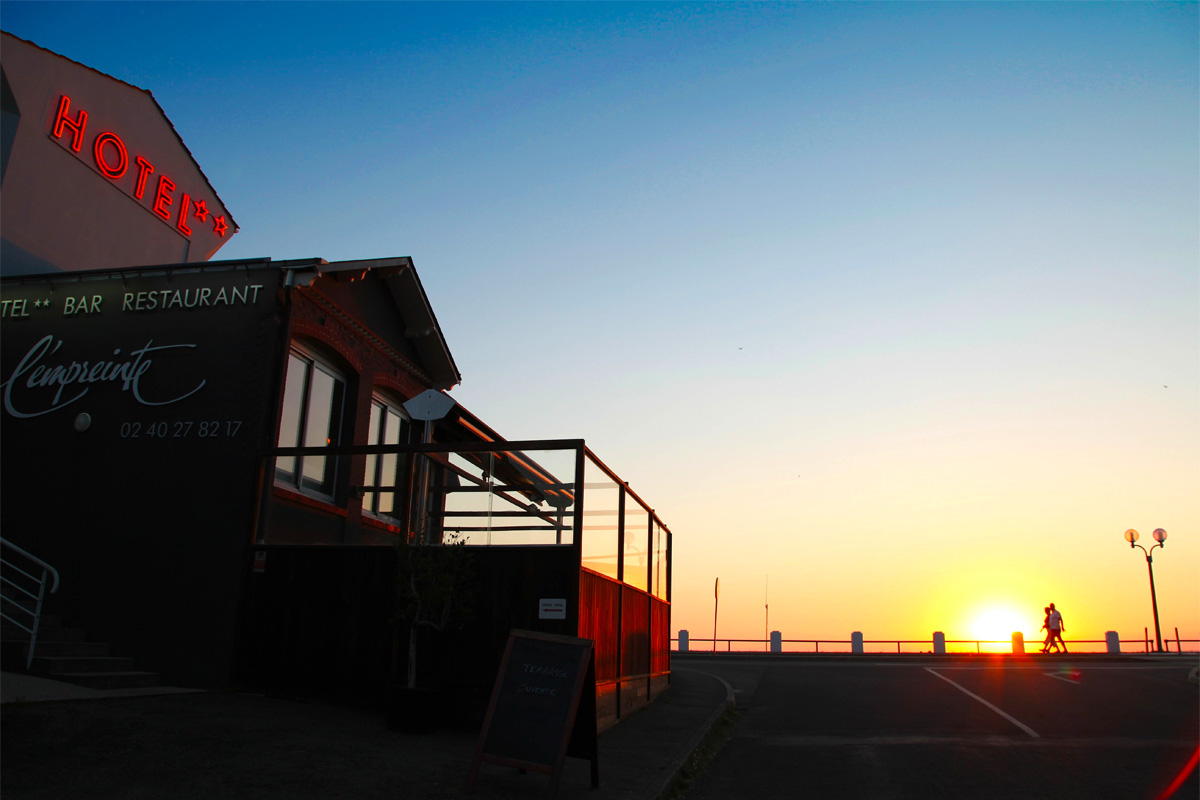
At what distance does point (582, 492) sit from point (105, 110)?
16.2 m

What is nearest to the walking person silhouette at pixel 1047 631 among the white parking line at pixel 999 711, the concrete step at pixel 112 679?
the white parking line at pixel 999 711

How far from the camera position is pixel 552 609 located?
1048cm

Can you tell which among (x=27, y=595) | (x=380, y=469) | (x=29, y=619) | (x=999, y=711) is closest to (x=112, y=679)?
(x=29, y=619)

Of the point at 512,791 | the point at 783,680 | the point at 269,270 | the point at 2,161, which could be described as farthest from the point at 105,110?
the point at 783,680

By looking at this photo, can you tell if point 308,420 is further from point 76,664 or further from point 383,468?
point 76,664

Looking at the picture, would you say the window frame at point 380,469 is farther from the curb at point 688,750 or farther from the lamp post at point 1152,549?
the lamp post at point 1152,549

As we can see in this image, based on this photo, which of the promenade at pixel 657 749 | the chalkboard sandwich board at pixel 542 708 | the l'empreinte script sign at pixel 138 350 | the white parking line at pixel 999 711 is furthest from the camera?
the white parking line at pixel 999 711

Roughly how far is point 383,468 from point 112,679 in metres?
6.84

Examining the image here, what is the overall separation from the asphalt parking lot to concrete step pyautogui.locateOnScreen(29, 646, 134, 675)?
717 centimetres

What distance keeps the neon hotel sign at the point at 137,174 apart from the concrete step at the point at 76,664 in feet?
41.2

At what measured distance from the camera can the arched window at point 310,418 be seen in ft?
44.2

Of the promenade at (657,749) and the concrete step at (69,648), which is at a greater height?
the concrete step at (69,648)

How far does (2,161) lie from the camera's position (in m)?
17.1

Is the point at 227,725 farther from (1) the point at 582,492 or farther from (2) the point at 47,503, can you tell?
(2) the point at 47,503
